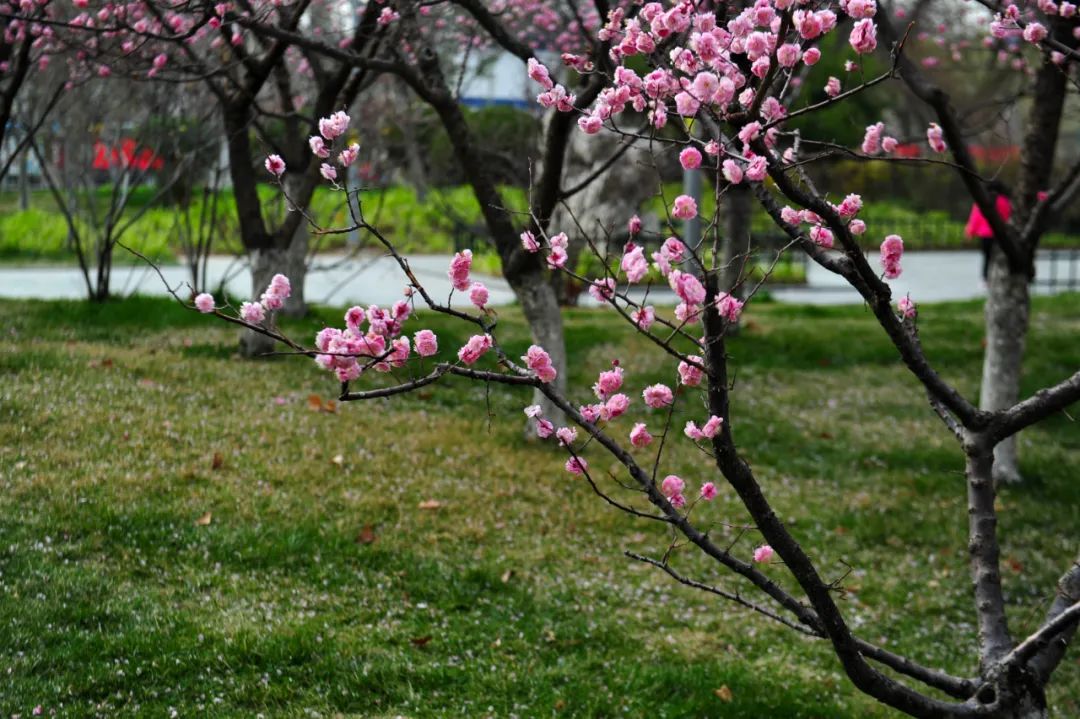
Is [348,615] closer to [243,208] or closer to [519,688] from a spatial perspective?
[519,688]

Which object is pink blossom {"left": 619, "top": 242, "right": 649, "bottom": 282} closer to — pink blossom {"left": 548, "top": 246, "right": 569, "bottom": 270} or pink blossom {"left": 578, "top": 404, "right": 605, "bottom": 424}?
pink blossom {"left": 548, "top": 246, "right": 569, "bottom": 270}

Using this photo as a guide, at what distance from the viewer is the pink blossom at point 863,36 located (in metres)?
3.19

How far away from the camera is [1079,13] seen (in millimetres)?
5734

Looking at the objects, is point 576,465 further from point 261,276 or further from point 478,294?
point 261,276

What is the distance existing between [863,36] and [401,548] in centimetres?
385

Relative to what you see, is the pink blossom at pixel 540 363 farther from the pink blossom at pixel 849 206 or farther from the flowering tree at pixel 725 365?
the pink blossom at pixel 849 206

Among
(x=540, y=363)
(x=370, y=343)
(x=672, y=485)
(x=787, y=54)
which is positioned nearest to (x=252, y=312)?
(x=370, y=343)

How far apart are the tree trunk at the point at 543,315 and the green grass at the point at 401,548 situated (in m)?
0.56

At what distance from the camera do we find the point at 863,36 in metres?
3.21

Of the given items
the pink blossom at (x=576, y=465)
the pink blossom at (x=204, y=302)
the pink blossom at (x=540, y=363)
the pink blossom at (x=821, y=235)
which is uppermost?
the pink blossom at (x=821, y=235)

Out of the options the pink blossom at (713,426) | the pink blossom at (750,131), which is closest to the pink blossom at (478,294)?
the pink blossom at (713,426)

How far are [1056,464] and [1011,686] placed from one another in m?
6.14

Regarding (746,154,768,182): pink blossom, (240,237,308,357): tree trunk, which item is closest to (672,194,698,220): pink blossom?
(746,154,768,182): pink blossom

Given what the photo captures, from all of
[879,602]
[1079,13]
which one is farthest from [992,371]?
[1079,13]
